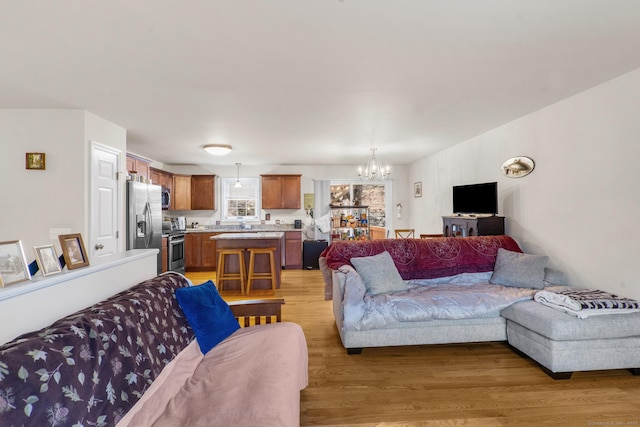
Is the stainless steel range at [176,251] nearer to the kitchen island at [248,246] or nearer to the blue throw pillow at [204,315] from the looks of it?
the kitchen island at [248,246]

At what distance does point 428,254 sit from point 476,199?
59.3 inches

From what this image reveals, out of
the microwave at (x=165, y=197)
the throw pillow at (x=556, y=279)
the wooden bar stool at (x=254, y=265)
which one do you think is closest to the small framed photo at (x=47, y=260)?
the wooden bar stool at (x=254, y=265)

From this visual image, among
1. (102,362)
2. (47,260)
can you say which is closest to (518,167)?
(102,362)

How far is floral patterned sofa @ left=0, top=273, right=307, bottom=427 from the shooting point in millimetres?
906

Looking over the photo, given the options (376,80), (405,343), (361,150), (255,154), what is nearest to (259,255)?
(255,154)

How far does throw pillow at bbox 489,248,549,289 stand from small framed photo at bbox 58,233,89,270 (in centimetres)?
367

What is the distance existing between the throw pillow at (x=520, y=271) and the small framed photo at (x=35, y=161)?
16.9 ft

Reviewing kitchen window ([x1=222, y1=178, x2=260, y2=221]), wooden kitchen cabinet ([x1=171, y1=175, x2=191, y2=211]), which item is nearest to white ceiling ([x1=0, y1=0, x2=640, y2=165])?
wooden kitchen cabinet ([x1=171, y1=175, x2=191, y2=211])

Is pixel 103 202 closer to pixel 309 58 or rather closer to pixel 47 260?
pixel 47 260

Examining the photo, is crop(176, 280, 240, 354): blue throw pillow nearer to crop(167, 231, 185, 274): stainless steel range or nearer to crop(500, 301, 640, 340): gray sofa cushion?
crop(500, 301, 640, 340): gray sofa cushion

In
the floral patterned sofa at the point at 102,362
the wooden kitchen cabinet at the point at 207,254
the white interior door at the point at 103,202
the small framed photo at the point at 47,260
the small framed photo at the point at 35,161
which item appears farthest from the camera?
the wooden kitchen cabinet at the point at 207,254

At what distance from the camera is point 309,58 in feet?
7.58

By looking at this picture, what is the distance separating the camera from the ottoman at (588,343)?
7.68ft

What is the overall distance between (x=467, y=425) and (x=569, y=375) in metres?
1.16
